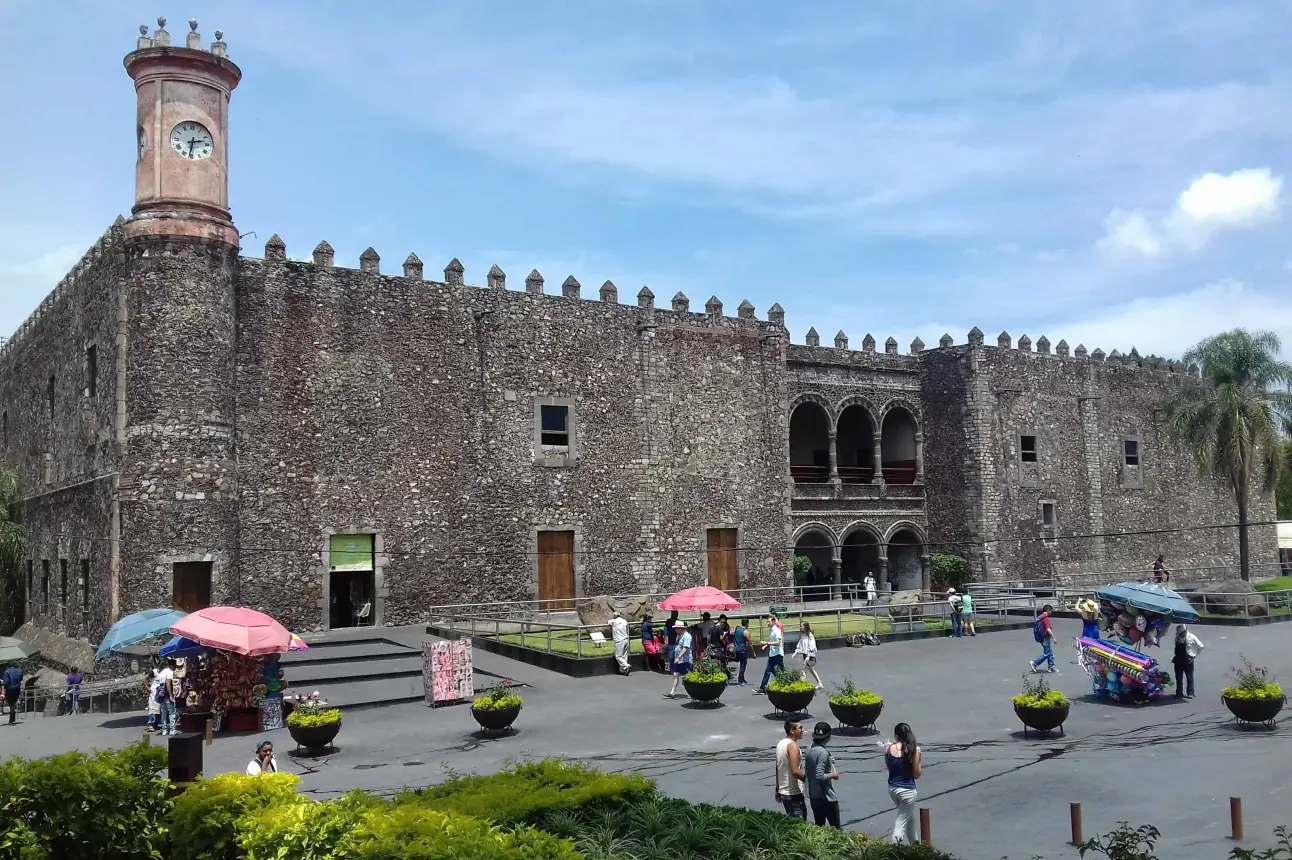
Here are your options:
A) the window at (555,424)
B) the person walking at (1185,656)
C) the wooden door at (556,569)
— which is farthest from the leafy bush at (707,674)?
the window at (555,424)

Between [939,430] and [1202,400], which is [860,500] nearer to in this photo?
[939,430]

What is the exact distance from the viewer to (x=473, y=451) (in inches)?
1060

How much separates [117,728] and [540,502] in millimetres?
12585

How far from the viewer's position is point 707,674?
658 inches

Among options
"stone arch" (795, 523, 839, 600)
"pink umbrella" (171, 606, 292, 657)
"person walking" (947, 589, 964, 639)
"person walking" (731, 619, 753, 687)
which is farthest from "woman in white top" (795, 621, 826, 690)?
"stone arch" (795, 523, 839, 600)

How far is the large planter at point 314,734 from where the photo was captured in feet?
45.8

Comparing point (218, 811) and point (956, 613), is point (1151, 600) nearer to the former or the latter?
point (956, 613)

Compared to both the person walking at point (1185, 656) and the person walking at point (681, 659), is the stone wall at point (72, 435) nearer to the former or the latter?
the person walking at point (681, 659)

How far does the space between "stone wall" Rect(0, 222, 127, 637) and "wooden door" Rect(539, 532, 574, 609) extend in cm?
1046

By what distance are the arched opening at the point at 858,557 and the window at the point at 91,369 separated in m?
24.7

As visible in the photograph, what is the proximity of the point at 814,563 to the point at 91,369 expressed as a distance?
24.3 metres

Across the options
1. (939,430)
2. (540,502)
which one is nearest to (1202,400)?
(939,430)

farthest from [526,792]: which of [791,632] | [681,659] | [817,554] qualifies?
[817,554]

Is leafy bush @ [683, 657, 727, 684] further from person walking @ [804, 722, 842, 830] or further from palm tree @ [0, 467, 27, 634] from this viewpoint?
palm tree @ [0, 467, 27, 634]
